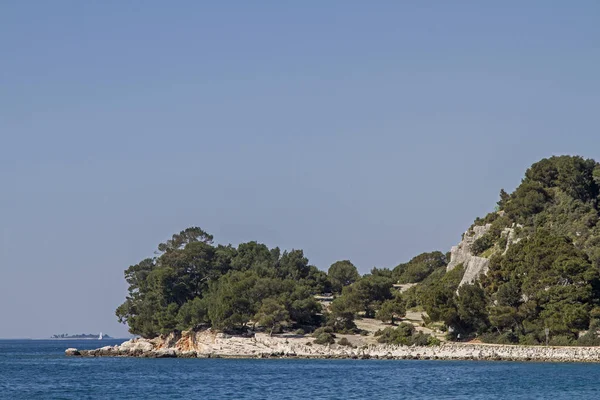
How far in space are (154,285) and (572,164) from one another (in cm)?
5187

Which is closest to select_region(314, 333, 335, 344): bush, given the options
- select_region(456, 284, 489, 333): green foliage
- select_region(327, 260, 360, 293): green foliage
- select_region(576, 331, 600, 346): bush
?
select_region(456, 284, 489, 333): green foliage

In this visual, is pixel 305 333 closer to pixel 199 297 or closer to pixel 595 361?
pixel 199 297

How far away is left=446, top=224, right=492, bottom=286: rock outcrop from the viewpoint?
330ft

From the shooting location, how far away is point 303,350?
92688 millimetres

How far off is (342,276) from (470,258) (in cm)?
3197

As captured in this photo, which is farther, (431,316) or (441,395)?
(431,316)

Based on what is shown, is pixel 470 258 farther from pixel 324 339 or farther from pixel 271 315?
pixel 271 315

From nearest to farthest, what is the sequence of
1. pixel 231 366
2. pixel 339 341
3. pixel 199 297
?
1. pixel 231 366
2. pixel 339 341
3. pixel 199 297

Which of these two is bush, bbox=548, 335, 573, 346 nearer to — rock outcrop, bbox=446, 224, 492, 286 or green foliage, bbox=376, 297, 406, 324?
rock outcrop, bbox=446, 224, 492, 286

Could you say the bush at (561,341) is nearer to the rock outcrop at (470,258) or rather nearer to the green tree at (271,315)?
the rock outcrop at (470,258)

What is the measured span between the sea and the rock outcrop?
21.7 meters

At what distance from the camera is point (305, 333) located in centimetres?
10188

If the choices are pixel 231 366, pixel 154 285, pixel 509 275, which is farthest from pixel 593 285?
pixel 154 285

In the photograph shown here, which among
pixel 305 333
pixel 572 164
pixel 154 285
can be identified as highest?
pixel 572 164
